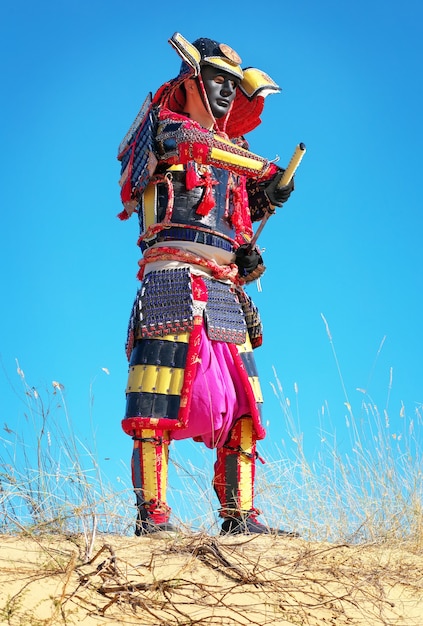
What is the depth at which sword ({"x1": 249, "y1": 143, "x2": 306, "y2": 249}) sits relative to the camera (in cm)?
431

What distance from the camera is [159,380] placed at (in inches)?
162

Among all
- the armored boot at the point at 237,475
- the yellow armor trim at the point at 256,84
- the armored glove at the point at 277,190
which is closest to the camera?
the armored boot at the point at 237,475

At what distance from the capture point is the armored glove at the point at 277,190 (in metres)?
4.53

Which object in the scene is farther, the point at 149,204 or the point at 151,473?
the point at 149,204

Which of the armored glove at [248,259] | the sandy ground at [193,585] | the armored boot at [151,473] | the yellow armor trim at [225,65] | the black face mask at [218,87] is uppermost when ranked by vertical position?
the yellow armor trim at [225,65]

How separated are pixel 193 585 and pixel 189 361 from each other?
5.13 feet

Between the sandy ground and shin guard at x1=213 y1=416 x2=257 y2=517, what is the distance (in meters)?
0.74

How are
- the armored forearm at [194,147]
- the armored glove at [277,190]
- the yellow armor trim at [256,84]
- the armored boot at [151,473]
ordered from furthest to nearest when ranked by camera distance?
the yellow armor trim at [256,84]
the armored glove at [277,190]
the armored forearm at [194,147]
the armored boot at [151,473]

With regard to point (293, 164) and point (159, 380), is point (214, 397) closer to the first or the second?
point (159, 380)

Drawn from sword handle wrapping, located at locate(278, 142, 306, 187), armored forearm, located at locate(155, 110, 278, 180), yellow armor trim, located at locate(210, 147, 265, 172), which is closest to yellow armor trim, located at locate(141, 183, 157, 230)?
armored forearm, located at locate(155, 110, 278, 180)

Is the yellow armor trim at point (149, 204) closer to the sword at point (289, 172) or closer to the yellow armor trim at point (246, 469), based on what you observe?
the sword at point (289, 172)

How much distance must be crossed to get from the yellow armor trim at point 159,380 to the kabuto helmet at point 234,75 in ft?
5.09

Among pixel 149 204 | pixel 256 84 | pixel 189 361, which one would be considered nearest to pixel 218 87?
pixel 256 84

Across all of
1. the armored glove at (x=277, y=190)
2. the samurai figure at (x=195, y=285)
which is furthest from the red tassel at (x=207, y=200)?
the armored glove at (x=277, y=190)
